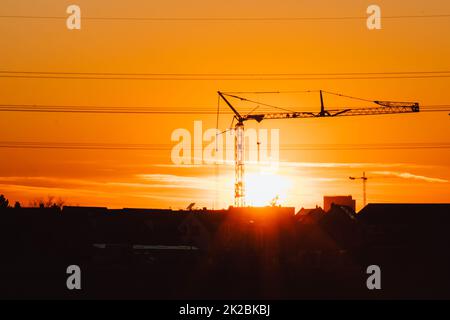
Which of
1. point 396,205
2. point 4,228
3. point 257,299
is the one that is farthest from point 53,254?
point 396,205

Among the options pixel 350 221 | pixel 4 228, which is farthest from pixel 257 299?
pixel 350 221

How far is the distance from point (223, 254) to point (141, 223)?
28.2 m

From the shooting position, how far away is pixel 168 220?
119438 millimetres

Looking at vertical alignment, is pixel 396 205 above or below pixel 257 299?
above

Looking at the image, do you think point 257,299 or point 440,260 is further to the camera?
point 440,260
